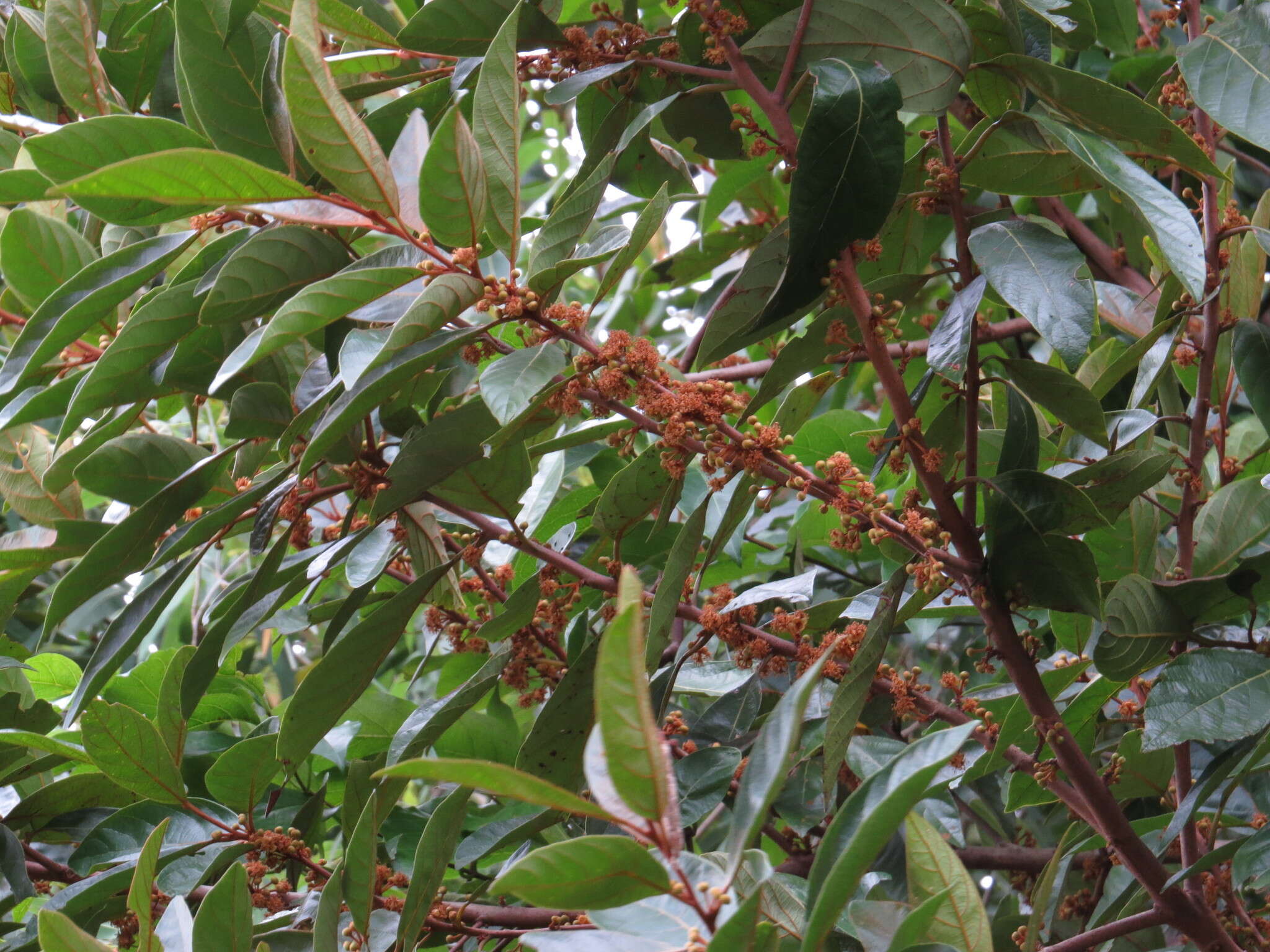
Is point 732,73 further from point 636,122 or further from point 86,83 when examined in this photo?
point 86,83

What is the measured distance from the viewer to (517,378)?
2.72 feet

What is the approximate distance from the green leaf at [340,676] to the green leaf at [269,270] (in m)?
0.29

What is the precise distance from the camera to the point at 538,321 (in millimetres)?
887

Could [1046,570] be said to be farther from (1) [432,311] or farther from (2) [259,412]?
(2) [259,412]

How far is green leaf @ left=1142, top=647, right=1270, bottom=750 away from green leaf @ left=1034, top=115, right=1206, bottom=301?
1.18 feet

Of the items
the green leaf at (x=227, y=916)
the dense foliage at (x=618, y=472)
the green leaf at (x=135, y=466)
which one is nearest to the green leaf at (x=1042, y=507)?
the dense foliage at (x=618, y=472)

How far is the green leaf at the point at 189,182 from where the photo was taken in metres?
0.73

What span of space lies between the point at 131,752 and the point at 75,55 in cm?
69

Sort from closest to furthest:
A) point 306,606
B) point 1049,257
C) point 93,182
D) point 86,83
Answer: point 93,182, point 1049,257, point 86,83, point 306,606

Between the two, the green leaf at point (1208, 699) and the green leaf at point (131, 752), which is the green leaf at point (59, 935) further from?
the green leaf at point (1208, 699)

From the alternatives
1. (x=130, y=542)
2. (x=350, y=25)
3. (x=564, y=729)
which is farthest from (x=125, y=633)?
(x=350, y=25)

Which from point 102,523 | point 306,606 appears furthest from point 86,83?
point 306,606

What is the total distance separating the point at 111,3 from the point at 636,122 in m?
0.85

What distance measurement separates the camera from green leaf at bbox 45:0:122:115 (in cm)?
110
